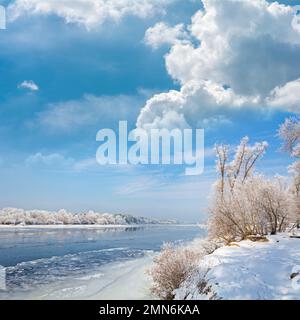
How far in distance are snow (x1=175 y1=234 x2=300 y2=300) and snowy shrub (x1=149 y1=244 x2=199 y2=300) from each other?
0.49 meters

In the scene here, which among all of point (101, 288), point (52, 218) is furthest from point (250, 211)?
point (52, 218)

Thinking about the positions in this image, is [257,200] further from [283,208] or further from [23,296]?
[23,296]

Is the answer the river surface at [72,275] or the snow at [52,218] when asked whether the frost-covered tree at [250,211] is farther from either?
the snow at [52,218]

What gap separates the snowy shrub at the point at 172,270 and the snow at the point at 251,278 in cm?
49

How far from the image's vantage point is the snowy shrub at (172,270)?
12.5 metres

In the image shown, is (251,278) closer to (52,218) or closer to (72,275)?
(72,275)

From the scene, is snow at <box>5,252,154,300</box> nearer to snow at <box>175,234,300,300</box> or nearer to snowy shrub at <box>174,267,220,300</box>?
snowy shrub at <box>174,267,220,300</box>

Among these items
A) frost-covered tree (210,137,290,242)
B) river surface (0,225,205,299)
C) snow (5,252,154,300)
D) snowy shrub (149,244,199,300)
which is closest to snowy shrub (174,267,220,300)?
snowy shrub (149,244,199,300)

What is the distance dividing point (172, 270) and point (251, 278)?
12.2 feet

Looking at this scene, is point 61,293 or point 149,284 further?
point 149,284
